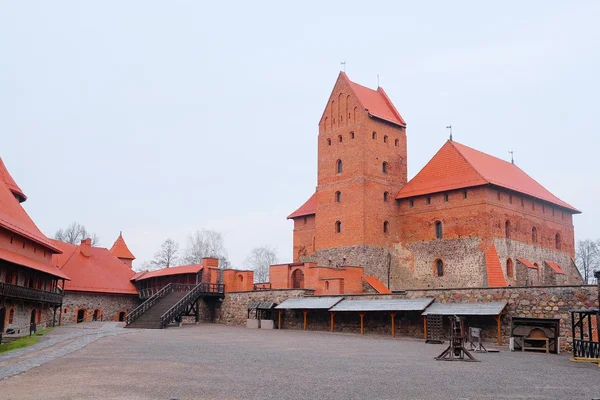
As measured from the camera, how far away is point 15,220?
26.1m

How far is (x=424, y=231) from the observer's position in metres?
35.7

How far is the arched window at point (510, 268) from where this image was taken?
3294cm

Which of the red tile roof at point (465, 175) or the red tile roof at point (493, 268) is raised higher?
the red tile roof at point (465, 175)

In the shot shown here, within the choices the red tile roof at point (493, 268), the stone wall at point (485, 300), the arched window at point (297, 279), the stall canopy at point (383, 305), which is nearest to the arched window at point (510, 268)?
the red tile roof at point (493, 268)

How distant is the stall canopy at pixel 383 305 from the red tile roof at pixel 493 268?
317 inches

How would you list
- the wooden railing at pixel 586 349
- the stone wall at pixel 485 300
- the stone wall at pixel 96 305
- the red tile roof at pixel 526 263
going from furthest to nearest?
1. the stone wall at pixel 96 305
2. the red tile roof at pixel 526 263
3. the stone wall at pixel 485 300
4. the wooden railing at pixel 586 349

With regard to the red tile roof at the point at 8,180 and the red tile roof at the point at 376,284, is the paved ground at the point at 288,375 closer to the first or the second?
the red tile roof at the point at 376,284

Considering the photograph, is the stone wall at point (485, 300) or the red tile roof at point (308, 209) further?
the red tile roof at point (308, 209)

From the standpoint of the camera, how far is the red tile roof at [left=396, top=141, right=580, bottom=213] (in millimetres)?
34219

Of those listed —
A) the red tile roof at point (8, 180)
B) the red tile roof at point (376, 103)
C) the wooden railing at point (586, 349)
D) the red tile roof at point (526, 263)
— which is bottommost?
the wooden railing at point (586, 349)

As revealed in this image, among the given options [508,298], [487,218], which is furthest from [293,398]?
[487,218]

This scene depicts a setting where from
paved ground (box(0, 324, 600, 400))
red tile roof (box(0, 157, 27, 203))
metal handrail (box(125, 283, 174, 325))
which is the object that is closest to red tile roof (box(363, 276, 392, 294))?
metal handrail (box(125, 283, 174, 325))

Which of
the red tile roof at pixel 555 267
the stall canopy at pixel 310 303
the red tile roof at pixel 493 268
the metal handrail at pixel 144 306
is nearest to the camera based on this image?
the stall canopy at pixel 310 303

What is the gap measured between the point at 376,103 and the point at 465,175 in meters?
8.27
